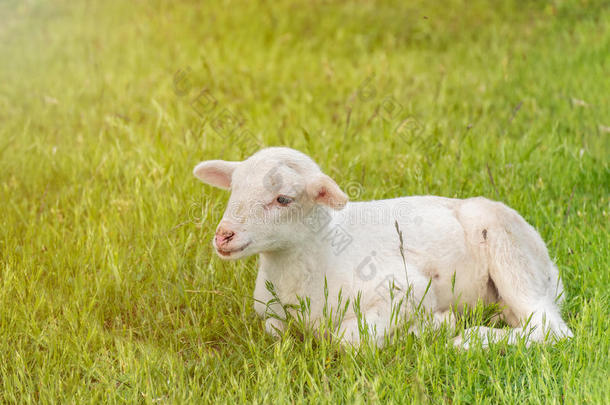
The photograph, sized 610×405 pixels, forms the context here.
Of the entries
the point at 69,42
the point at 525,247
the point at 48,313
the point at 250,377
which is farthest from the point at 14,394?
the point at 69,42

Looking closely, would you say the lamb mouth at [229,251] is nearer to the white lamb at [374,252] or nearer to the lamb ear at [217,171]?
the white lamb at [374,252]

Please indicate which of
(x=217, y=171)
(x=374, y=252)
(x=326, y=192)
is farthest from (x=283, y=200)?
(x=374, y=252)

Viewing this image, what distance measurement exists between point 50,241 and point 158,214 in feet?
2.34

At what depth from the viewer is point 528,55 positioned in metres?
8.44

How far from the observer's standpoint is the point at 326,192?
338cm

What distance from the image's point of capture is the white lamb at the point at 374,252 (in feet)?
11.1

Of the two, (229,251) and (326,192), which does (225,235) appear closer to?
(229,251)

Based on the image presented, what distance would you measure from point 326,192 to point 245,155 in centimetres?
217

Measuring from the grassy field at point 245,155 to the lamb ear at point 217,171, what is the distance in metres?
0.67

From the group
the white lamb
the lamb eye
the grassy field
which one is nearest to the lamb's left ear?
the white lamb

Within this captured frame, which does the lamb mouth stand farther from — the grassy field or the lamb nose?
the grassy field

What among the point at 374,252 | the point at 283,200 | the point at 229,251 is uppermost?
the point at 283,200

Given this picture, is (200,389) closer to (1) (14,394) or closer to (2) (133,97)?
(1) (14,394)

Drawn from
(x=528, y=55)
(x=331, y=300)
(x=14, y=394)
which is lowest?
(x=14, y=394)
